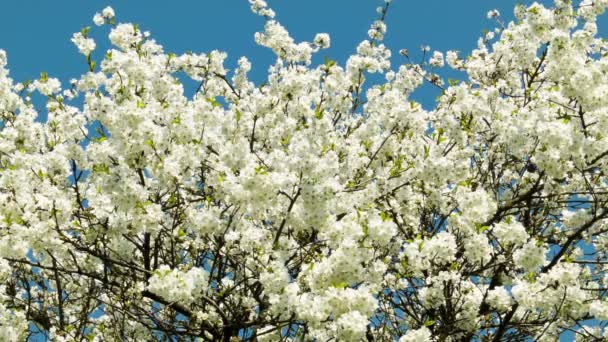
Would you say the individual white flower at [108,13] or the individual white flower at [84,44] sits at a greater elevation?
the individual white flower at [108,13]

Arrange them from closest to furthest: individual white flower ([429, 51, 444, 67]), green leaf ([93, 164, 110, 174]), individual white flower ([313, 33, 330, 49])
→ green leaf ([93, 164, 110, 174]) < individual white flower ([313, 33, 330, 49]) < individual white flower ([429, 51, 444, 67])

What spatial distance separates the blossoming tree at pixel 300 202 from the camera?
8.01 metres

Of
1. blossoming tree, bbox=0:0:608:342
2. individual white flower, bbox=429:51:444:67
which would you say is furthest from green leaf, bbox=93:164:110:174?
individual white flower, bbox=429:51:444:67

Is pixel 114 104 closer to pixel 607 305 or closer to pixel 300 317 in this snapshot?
pixel 300 317

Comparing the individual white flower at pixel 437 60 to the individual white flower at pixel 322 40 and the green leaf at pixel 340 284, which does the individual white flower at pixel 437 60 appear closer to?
the individual white flower at pixel 322 40

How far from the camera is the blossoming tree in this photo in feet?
26.3

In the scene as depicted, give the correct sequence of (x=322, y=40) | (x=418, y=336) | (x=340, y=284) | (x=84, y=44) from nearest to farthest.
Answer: (x=340, y=284)
(x=418, y=336)
(x=84, y=44)
(x=322, y=40)

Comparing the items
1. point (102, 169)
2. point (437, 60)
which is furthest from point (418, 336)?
point (437, 60)

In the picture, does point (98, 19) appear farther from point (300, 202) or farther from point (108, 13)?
point (300, 202)

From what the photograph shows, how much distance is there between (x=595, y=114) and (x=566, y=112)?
414 millimetres

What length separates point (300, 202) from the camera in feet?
28.4

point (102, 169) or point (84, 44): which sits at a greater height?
point (84, 44)

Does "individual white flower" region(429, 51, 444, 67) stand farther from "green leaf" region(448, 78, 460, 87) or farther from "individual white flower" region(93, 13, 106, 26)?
"individual white flower" region(93, 13, 106, 26)

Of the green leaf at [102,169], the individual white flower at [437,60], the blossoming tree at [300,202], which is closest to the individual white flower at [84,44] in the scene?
the blossoming tree at [300,202]
